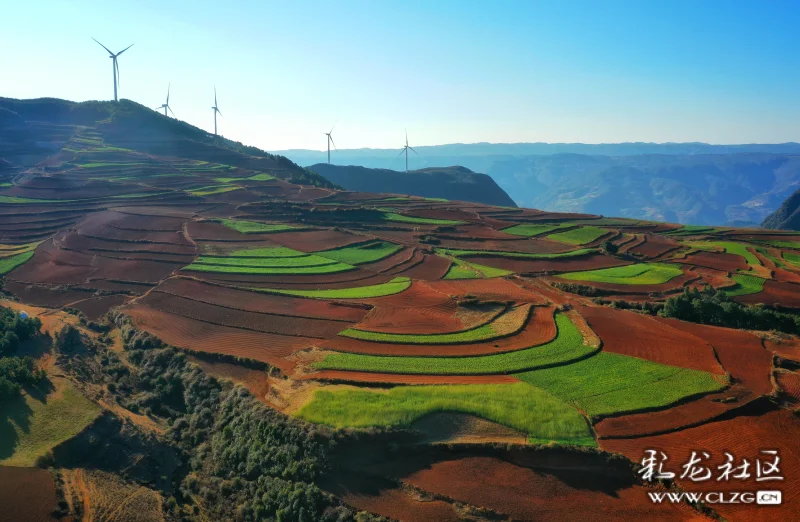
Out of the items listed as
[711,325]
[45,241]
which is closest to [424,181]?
[45,241]

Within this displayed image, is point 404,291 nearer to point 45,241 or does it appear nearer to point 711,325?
point 711,325

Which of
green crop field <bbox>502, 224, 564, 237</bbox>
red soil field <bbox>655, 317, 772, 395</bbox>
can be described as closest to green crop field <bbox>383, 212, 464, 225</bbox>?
green crop field <bbox>502, 224, 564, 237</bbox>

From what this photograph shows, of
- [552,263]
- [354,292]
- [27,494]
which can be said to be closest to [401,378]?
[354,292]

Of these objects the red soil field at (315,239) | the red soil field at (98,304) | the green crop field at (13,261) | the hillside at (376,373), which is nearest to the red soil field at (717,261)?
the hillside at (376,373)

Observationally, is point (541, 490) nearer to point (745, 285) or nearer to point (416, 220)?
point (745, 285)

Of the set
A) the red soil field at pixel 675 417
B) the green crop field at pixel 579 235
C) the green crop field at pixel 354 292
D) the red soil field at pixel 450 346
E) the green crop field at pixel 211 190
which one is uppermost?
the green crop field at pixel 211 190

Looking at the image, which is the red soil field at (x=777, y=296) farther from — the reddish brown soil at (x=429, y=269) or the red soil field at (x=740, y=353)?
the reddish brown soil at (x=429, y=269)
